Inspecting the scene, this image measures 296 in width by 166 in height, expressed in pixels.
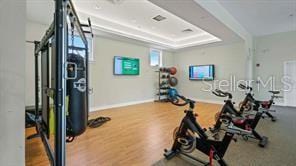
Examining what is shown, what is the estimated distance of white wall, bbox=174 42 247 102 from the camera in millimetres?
6895

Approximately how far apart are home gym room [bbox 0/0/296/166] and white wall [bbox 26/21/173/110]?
0.13ft

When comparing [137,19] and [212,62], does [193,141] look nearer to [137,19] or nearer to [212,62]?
[137,19]

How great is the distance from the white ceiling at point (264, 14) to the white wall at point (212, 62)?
112 cm

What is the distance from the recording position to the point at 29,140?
9.70 feet

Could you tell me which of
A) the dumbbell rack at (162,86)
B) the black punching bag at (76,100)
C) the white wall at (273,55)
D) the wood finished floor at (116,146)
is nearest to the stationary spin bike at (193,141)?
the wood finished floor at (116,146)

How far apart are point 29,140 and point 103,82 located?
3309mm

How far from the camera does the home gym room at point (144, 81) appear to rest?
1251 mm

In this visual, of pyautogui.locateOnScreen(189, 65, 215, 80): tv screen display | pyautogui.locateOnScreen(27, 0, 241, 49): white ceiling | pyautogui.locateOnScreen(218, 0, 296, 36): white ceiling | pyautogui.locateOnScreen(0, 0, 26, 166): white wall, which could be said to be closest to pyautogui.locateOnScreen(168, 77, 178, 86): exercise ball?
pyautogui.locateOnScreen(189, 65, 215, 80): tv screen display

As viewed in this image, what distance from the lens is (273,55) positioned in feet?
22.5

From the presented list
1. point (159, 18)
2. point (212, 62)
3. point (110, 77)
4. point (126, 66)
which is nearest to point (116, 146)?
point (110, 77)

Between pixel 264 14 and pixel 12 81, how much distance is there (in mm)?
6093

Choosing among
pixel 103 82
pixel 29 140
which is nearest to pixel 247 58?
pixel 103 82

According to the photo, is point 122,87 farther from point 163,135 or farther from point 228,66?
point 228,66

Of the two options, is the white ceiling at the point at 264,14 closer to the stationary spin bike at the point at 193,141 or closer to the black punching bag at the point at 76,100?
the stationary spin bike at the point at 193,141
